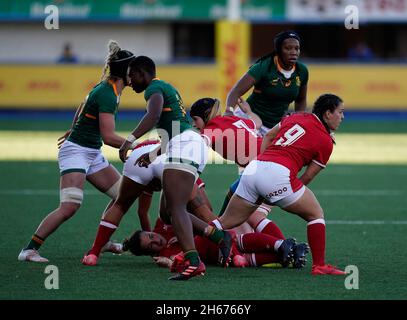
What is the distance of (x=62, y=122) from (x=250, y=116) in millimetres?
19234

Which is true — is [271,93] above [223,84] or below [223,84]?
above

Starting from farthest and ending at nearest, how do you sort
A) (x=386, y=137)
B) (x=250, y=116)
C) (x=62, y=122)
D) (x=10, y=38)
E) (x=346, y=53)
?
(x=346, y=53)
(x=10, y=38)
(x=62, y=122)
(x=386, y=137)
(x=250, y=116)

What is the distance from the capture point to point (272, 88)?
11008mm

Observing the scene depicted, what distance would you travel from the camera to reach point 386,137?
24.9m

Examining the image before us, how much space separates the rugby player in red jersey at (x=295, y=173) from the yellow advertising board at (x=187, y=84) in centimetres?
2114

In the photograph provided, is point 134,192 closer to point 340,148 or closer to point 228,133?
point 228,133

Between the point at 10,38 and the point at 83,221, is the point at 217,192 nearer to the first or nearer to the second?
the point at 83,221

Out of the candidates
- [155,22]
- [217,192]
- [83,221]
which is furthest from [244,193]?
[155,22]

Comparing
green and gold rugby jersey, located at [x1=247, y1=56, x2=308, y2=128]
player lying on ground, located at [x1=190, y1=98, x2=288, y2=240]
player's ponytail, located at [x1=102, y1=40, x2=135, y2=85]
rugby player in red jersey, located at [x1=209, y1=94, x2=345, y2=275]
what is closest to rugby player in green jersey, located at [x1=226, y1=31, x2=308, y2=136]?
green and gold rugby jersey, located at [x1=247, y1=56, x2=308, y2=128]

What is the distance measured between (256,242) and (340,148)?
13.5 metres

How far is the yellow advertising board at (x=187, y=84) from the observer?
30.3 m

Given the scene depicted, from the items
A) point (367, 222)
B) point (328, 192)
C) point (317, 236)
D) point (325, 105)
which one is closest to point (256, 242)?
point (317, 236)

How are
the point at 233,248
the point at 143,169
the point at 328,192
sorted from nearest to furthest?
1. the point at 143,169
2. the point at 233,248
3. the point at 328,192

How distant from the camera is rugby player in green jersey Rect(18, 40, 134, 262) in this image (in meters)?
9.38
